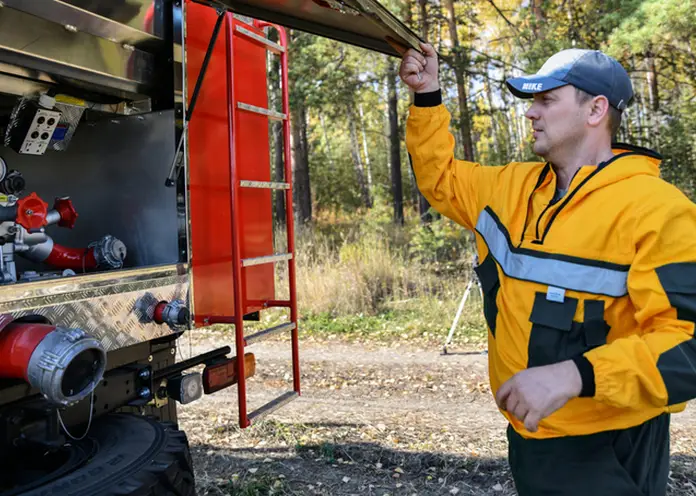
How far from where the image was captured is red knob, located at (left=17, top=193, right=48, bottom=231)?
2.71m

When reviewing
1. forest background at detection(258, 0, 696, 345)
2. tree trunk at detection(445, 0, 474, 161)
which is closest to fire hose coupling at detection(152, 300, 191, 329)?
forest background at detection(258, 0, 696, 345)

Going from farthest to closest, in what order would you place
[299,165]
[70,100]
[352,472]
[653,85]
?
[653,85]
[299,165]
[352,472]
[70,100]

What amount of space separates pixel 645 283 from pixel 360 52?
14.8 metres

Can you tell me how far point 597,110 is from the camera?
2.14 meters

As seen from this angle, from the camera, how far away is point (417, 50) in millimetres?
2582

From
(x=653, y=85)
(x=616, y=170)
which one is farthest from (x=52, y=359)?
(x=653, y=85)

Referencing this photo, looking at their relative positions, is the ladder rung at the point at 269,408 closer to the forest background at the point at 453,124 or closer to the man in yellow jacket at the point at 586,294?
the man in yellow jacket at the point at 586,294

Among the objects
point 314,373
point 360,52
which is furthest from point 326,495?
point 360,52

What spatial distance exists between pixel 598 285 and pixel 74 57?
221 centimetres

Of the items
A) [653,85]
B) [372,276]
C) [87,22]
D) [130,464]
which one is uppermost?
[653,85]

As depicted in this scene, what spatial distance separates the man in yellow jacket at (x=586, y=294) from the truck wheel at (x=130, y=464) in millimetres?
1244

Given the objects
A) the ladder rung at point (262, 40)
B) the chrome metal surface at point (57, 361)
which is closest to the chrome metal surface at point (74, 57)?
the ladder rung at point (262, 40)

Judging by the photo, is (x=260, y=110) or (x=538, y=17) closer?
(x=260, y=110)

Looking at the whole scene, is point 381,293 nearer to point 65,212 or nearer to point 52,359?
point 65,212
